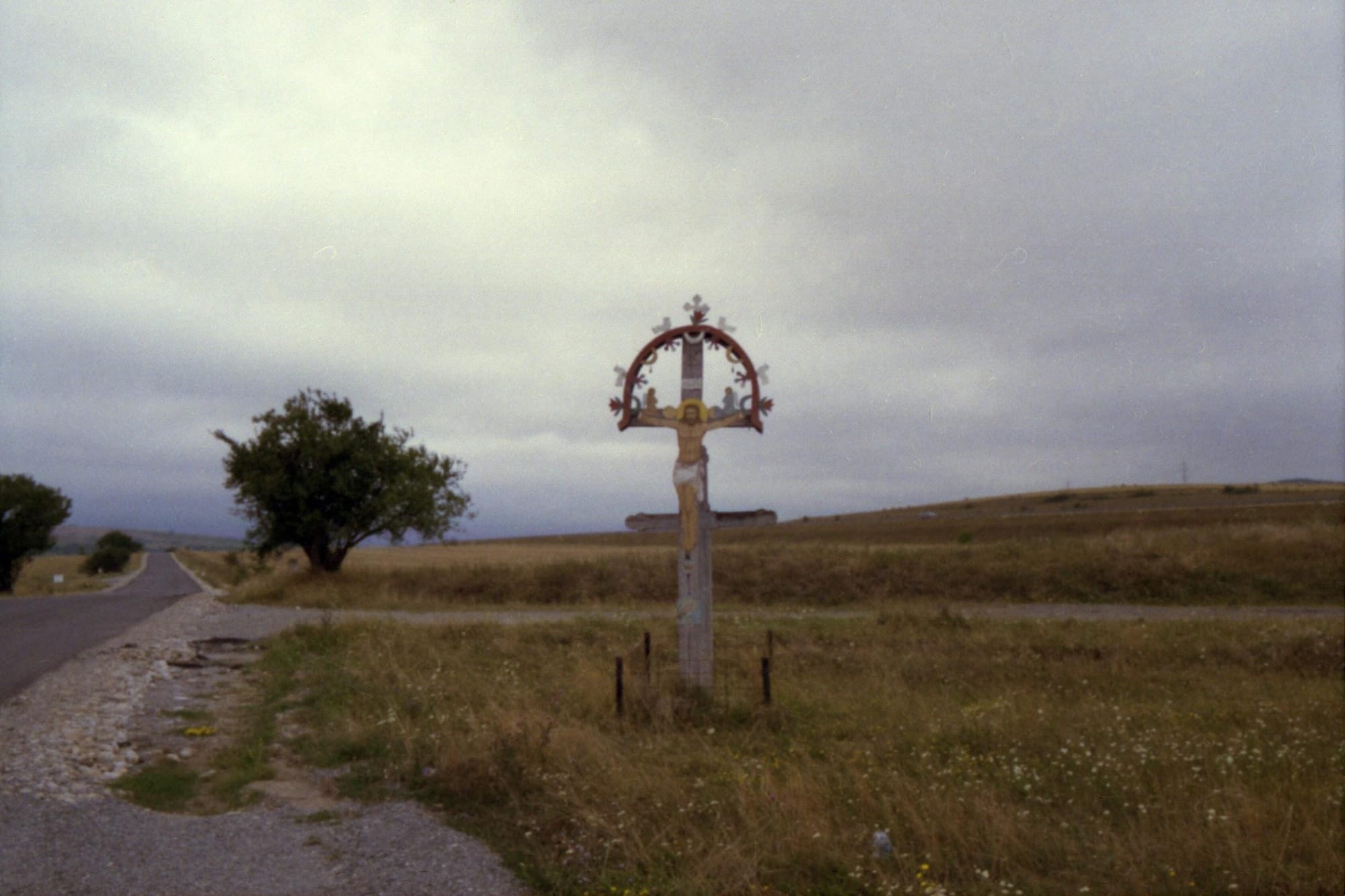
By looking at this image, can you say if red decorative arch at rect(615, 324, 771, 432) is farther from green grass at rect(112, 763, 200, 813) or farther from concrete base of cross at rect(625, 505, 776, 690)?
green grass at rect(112, 763, 200, 813)

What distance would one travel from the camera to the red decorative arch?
11.3 metres

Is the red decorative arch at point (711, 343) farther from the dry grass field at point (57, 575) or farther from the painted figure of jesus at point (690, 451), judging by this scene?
the dry grass field at point (57, 575)

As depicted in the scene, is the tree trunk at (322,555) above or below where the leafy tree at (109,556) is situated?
above

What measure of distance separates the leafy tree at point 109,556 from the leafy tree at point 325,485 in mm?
56500

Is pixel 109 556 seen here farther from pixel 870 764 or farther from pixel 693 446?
pixel 870 764

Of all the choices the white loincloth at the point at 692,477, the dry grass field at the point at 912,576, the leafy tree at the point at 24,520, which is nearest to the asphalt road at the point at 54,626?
the dry grass field at the point at 912,576

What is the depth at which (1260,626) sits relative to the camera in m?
17.9

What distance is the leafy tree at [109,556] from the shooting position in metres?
82.8

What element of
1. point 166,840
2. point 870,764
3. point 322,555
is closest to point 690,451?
point 870,764

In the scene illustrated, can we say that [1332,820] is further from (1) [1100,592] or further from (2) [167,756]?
(1) [1100,592]

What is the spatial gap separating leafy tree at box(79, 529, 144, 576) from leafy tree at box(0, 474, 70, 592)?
22264 millimetres

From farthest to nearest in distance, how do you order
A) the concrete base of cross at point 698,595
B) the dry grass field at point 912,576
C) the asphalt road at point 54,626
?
1. the dry grass field at point 912,576
2. the asphalt road at point 54,626
3. the concrete base of cross at point 698,595

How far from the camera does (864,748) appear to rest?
8.90m

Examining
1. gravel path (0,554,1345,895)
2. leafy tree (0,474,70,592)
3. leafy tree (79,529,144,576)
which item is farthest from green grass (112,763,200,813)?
leafy tree (79,529,144,576)
